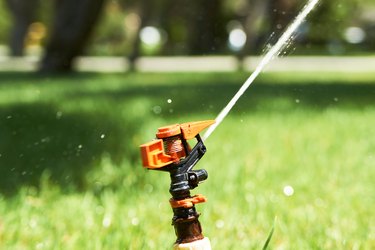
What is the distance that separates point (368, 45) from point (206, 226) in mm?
34407

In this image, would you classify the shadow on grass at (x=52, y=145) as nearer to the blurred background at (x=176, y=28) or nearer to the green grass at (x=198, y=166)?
the green grass at (x=198, y=166)

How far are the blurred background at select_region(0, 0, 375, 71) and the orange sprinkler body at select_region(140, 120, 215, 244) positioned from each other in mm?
966

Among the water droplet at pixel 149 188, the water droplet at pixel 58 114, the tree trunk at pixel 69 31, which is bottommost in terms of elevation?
the water droplet at pixel 149 188

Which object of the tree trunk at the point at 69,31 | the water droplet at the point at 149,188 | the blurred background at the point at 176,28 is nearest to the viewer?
the water droplet at the point at 149,188

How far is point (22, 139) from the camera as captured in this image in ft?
19.6

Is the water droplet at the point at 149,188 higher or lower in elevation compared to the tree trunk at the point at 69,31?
lower

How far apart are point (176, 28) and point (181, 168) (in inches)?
1461

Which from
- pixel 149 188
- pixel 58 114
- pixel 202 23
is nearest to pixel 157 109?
pixel 58 114

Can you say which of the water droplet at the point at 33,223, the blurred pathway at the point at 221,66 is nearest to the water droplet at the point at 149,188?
the water droplet at the point at 33,223

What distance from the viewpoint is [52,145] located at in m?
5.70

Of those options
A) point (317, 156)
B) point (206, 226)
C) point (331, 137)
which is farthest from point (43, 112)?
point (206, 226)

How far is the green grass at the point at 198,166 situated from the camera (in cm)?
Result: 326

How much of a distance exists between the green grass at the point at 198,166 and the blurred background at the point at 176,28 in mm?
763

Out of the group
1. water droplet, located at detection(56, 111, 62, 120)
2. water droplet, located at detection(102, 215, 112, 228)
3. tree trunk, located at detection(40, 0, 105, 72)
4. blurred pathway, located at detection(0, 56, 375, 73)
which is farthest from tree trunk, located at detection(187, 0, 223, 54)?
water droplet, located at detection(102, 215, 112, 228)
